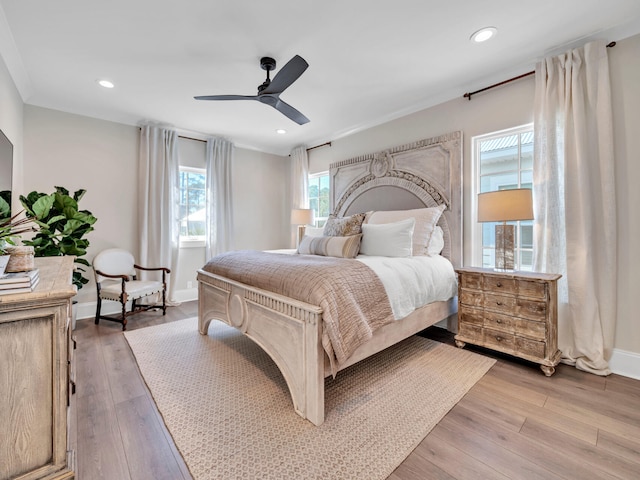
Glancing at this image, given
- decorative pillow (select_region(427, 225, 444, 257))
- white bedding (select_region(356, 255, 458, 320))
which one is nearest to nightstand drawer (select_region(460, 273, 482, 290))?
white bedding (select_region(356, 255, 458, 320))

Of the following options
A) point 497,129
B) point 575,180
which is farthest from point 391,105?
point 575,180

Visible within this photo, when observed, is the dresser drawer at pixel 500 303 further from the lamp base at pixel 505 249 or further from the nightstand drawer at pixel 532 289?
the lamp base at pixel 505 249

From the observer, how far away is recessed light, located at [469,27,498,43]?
7.07ft

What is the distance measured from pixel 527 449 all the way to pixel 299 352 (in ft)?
4.09

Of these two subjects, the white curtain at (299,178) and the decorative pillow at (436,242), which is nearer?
the decorative pillow at (436,242)

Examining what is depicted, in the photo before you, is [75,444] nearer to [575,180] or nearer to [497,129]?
[575,180]

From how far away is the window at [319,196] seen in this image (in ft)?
16.0

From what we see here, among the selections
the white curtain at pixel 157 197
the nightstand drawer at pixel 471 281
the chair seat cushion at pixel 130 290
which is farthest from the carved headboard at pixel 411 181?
the chair seat cushion at pixel 130 290

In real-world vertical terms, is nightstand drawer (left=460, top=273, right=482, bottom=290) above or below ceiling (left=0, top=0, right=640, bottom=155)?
below

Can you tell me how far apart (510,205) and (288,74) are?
80.1 inches

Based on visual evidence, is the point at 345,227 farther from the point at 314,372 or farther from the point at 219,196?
the point at 219,196

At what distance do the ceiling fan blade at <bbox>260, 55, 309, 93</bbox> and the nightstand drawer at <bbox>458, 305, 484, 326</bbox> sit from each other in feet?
7.85

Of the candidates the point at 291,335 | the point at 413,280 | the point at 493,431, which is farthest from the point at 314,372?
the point at 413,280

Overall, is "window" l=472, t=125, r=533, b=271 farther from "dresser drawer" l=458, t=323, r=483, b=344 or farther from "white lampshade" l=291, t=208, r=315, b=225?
"white lampshade" l=291, t=208, r=315, b=225
